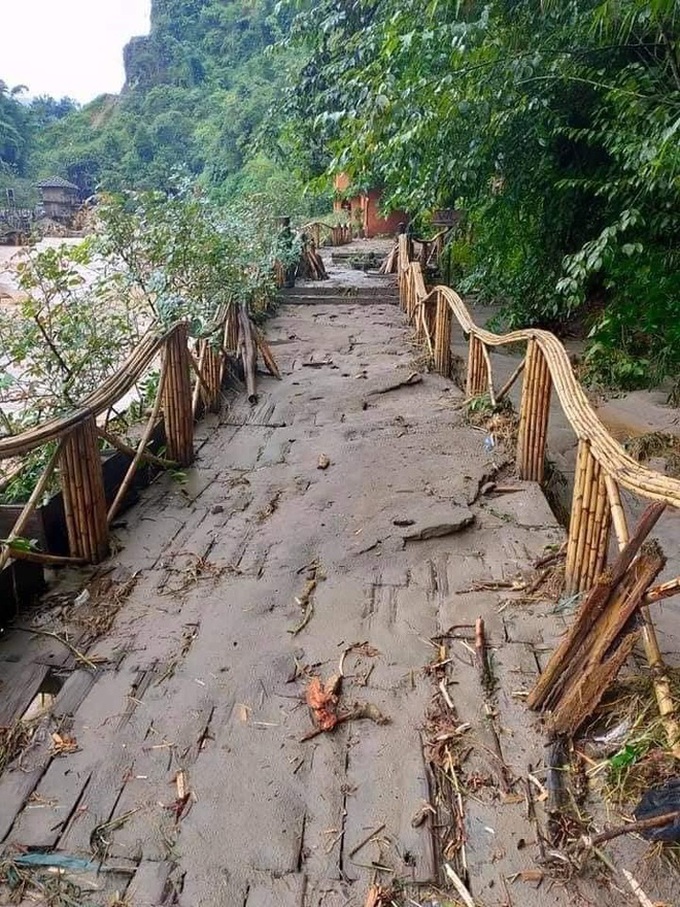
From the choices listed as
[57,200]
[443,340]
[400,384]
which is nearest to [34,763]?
[400,384]

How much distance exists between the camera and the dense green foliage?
4473mm

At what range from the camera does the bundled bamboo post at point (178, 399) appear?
13.7 ft

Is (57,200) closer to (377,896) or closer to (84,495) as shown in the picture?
(84,495)

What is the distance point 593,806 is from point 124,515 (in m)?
2.65

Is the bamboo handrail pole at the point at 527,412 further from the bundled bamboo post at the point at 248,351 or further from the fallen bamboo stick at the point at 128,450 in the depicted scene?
the bundled bamboo post at the point at 248,351

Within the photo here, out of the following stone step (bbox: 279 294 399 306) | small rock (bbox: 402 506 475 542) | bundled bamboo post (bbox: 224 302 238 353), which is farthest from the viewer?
stone step (bbox: 279 294 399 306)

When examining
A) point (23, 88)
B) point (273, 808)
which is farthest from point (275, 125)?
point (23, 88)

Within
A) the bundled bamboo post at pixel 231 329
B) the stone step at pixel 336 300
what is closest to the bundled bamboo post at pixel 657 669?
the bundled bamboo post at pixel 231 329

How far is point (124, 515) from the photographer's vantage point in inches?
141

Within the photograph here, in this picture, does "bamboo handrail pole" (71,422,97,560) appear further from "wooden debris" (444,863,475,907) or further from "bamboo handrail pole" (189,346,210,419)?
"wooden debris" (444,863,475,907)

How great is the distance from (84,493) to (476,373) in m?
3.20

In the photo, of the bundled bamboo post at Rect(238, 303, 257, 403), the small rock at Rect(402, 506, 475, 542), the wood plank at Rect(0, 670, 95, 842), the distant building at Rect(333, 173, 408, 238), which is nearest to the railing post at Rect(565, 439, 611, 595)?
the small rock at Rect(402, 506, 475, 542)

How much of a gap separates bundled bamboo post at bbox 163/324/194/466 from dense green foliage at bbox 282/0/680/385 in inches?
83.5

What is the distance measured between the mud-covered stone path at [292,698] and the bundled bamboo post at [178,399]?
0.86ft
